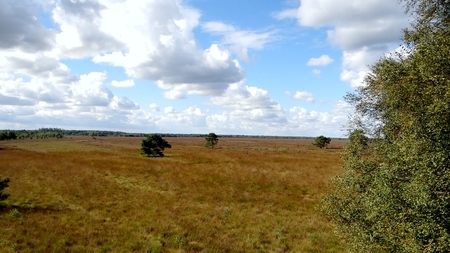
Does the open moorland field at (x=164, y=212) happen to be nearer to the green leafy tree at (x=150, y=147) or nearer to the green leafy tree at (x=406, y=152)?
the green leafy tree at (x=406, y=152)

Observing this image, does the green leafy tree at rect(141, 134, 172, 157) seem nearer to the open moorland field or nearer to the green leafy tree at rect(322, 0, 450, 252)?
the open moorland field

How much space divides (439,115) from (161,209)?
18860 mm

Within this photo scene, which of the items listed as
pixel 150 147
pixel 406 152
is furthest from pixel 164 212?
pixel 150 147

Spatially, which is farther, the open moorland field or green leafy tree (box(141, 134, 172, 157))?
green leafy tree (box(141, 134, 172, 157))

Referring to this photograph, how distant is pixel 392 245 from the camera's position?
1224 centimetres

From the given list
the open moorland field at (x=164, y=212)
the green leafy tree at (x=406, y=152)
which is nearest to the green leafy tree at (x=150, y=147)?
the open moorland field at (x=164, y=212)

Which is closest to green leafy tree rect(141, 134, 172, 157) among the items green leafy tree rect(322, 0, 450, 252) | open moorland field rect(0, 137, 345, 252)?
open moorland field rect(0, 137, 345, 252)

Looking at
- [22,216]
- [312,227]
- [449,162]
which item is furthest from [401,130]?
[22,216]

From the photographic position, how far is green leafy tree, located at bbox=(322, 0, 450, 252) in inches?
431

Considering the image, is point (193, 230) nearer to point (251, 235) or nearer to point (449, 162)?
point (251, 235)

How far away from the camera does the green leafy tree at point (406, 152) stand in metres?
10.9

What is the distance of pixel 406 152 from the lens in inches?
467

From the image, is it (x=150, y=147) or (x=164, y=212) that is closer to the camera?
(x=164, y=212)

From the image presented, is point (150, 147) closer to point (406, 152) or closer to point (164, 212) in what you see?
point (164, 212)
